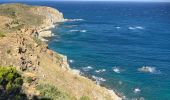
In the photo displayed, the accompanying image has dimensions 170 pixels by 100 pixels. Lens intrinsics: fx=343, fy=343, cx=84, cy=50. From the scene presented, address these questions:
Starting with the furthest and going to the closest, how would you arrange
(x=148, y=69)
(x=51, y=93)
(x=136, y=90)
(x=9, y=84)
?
1. (x=148, y=69)
2. (x=136, y=90)
3. (x=51, y=93)
4. (x=9, y=84)

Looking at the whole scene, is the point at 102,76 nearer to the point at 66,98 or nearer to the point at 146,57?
the point at 146,57

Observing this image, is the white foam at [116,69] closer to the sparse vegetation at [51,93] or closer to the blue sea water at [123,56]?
the blue sea water at [123,56]

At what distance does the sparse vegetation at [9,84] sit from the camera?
1387 inches

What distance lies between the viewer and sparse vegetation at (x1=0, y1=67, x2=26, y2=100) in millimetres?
35219

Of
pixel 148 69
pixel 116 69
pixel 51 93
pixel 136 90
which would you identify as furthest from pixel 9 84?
pixel 148 69

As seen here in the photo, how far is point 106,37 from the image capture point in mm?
141000

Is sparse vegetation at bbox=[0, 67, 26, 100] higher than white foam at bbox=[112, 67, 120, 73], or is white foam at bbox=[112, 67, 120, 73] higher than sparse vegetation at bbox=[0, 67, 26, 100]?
sparse vegetation at bbox=[0, 67, 26, 100]

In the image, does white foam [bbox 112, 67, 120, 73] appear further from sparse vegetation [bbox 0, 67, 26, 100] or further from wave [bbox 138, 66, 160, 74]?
sparse vegetation [bbox 0, 67, 26, 100]

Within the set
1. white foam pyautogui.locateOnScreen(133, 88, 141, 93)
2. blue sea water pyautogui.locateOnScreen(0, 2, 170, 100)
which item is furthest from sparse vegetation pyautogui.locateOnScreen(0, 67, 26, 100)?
white foam pyautogui.locateOnScreen(133, 88, 141, 93)

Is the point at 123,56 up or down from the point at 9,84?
down

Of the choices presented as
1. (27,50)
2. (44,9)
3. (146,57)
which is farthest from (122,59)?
(44,9)

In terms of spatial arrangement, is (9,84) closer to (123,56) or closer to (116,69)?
(116,69)

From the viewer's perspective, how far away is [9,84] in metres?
35.3

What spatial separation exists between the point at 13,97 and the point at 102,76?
43776mm
